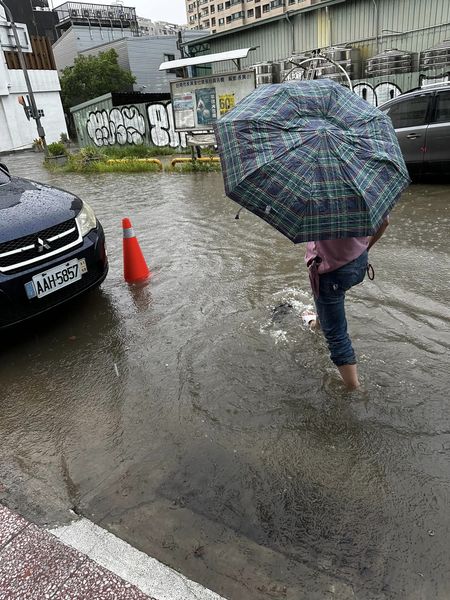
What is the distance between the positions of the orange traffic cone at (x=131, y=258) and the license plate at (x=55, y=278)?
3.58ft

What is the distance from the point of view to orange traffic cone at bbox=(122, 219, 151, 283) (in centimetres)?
504

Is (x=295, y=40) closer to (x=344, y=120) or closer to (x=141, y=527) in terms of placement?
(x=344, y=120)

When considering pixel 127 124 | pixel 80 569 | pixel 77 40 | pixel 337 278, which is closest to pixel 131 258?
pixel 337 278

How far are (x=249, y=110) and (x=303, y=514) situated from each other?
2.00 m

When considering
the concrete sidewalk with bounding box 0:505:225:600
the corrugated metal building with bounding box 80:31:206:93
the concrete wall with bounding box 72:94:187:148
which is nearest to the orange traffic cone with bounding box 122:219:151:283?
the concrete sidewalk with bounding box 0:505:225:600

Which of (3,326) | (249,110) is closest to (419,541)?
(249,110)

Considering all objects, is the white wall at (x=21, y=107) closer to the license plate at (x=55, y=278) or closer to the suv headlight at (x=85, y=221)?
the suv headlight at (x=85, y=221)

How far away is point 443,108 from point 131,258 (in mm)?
6230

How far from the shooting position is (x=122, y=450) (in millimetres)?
2633

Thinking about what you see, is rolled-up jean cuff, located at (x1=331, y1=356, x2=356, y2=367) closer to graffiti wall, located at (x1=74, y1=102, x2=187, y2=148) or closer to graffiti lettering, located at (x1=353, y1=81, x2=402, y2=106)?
graffiti lettering, located at (x1=353, y1=81, x2=402, y2=106)

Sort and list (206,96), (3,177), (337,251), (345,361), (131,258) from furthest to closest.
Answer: (206,96)
(131,258)
(3,177)
(345,361)
(337,251)

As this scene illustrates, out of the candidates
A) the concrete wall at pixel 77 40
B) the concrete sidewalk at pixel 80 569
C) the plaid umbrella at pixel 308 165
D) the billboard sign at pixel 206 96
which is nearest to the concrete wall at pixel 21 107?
the concrete wall at pixel 77 40

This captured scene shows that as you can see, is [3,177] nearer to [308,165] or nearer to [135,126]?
[308,165]

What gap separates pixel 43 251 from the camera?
367cm
